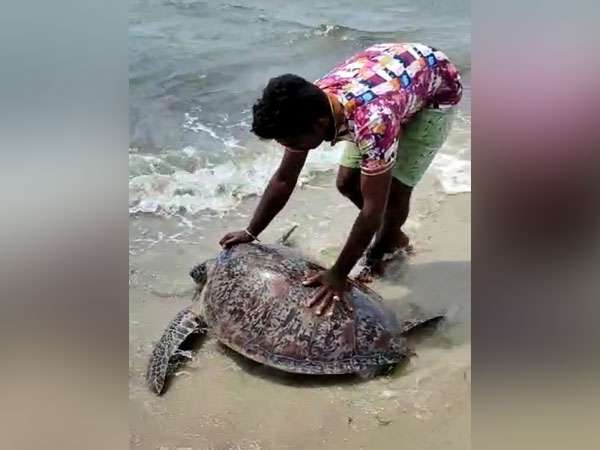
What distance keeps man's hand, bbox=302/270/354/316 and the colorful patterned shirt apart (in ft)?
0.64

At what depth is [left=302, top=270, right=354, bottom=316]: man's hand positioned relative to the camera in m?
1.18

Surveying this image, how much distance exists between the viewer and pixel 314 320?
1167mm

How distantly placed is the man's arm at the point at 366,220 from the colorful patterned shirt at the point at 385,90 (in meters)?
0.02

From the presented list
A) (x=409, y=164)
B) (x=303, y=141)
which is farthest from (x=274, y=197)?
(x=409, y=164)

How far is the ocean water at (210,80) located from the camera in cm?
124

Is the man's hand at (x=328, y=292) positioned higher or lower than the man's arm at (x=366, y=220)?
lower

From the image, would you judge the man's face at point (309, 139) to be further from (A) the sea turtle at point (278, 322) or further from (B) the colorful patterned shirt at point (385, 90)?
(A) the sea turtle at point (278, 322)

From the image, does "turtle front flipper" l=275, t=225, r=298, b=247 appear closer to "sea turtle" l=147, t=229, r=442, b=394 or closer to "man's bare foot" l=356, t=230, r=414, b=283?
"sea turtle" l=147, t=229, r=442, b=394

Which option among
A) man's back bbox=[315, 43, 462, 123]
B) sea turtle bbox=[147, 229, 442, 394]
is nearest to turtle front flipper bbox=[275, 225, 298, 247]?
sea turtle bbox=[147, 229, 442, 394]

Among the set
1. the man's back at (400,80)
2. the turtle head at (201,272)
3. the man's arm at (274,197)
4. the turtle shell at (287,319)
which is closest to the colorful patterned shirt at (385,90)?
the man's back at (400,80)

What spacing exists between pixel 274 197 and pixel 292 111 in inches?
7.4

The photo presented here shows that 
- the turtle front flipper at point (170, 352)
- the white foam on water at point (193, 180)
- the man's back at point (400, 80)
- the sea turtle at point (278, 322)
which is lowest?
the turtle front flipper at point (170, 352)
